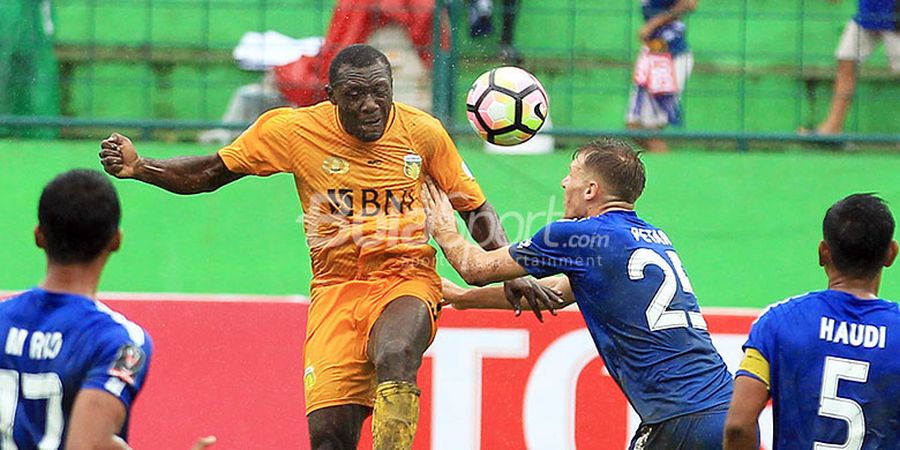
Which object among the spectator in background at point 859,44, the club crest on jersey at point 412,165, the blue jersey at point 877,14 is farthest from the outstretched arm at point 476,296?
the blue jersey at point 877,14

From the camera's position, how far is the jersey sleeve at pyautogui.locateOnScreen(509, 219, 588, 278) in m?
5.82

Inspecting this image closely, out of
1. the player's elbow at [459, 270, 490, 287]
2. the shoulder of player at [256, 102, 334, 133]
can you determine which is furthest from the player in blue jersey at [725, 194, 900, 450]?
the shoulder of player at [256, 102, 334, 133]

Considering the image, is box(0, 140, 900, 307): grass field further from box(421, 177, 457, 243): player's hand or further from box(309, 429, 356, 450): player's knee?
box(309, 429, 356, 450): player's knee

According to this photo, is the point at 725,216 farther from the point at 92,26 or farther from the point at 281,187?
the point at 92,26

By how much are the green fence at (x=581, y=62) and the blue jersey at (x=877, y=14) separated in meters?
0.20

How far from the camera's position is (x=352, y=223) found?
6.55m

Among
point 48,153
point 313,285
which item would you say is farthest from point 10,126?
point 313,285

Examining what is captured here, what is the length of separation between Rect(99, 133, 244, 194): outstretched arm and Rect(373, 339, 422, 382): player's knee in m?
1.14

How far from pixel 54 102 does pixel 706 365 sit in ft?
18.5

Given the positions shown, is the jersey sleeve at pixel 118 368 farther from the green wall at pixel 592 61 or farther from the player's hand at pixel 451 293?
the green wall at pixel 592 61

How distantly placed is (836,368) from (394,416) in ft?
6.73

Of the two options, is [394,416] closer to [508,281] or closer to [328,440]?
[328,440]

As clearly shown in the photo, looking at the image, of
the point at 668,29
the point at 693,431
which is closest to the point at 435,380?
the point at 693,431

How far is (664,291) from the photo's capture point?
18.9ft
